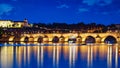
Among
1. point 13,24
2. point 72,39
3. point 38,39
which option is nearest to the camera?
point 38,39

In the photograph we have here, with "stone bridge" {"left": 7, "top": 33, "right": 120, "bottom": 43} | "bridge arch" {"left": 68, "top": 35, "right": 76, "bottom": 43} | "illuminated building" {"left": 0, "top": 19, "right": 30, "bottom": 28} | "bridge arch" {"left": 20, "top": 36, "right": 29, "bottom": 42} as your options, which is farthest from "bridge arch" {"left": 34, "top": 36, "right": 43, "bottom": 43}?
"illuminated building" {"left": 0, "top": 19, "right": 30, "bottom": 28}

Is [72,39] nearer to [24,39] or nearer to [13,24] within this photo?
[24,39]

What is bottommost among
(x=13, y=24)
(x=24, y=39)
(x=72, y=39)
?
(x=72, y=39)

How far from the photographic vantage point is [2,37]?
105 m

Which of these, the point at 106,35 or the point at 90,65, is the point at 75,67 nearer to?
the point at 90,65

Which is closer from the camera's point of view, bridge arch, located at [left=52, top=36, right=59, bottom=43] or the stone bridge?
the stone bridge

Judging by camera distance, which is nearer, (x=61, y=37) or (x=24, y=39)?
(x=61, y=37)

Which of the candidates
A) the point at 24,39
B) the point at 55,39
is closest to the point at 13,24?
the point at 55,39

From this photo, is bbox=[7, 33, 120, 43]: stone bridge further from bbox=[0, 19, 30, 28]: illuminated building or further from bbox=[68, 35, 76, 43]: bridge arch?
bbox=[0, 19, 30, 28]: illuminated building

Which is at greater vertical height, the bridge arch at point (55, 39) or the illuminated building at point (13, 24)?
Result: the illuminated building at point (13, 24)

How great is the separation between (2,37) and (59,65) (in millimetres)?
68705

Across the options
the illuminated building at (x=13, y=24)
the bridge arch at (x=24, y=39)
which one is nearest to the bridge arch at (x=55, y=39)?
the bridge arch at (x=24, y=39)

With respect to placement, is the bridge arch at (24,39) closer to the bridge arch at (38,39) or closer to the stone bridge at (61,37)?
the stone bridge at (61,37)

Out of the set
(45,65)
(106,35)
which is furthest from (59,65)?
(106,35)
